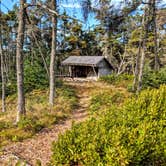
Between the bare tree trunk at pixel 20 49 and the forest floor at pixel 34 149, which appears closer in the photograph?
the forest floor at pixel 34 149

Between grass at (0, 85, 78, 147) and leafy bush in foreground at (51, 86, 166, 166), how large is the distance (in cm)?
352

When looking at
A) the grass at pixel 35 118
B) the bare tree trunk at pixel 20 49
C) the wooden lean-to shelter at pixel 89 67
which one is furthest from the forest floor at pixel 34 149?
the wooden lean-to shelter at pixel 89 67

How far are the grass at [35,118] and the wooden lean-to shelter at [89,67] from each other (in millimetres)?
12611

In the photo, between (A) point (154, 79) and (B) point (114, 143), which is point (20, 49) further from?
(A) point (154, 79)

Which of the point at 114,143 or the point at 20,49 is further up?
the point at 20,49

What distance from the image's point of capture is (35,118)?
33.3ft

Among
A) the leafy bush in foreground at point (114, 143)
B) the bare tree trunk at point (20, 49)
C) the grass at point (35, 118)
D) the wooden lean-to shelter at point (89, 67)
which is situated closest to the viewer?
the leafy bush in foreground at point (114, 143)

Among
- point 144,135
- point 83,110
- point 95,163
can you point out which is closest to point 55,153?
point 95,163

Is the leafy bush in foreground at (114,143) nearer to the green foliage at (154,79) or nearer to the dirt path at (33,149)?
the dirt path at (33,149)

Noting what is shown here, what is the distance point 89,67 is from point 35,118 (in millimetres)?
20933

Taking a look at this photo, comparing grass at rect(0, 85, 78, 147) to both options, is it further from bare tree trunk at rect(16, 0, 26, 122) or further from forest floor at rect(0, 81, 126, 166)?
bare tree trunk at rect(16, 0, 26, 122)

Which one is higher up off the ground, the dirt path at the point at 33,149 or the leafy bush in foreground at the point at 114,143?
the leafy bush in foreground at the point at 114,143

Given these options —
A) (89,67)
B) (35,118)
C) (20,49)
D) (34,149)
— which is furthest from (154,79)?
(89,67)

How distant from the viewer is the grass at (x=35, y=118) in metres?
7.99
